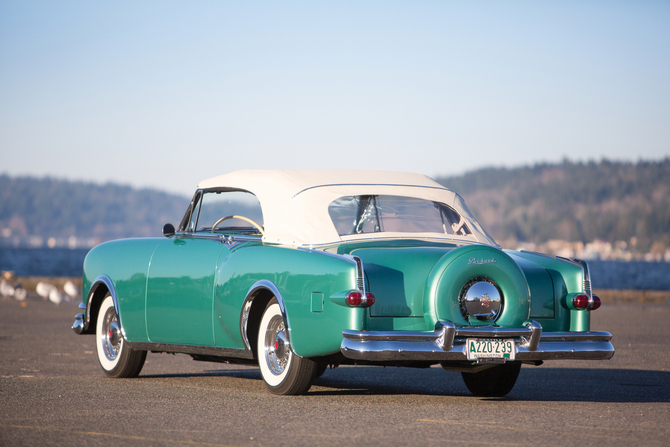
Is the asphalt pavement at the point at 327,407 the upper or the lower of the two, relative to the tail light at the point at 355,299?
lower

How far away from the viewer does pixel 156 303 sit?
8.31 meters

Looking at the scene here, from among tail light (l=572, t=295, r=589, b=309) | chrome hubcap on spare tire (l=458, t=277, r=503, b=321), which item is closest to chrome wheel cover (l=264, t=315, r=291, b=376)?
chrome hubcap on spare tire (l=458, t=277, r=503, b=321)

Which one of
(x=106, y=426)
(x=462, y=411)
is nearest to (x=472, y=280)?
(x=462, y=411)

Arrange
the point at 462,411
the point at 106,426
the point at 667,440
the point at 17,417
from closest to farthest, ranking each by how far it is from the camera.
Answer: the point at 667,440 → the point at 106,426 → the point at 17,417 → the point at 462,411

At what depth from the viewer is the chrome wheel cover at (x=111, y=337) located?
901cm

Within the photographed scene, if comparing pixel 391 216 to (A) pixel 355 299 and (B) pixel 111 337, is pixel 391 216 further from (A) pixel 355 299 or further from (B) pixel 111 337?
(B) pixel 111 337

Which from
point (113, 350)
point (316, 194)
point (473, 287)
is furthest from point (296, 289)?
point (113, 350)

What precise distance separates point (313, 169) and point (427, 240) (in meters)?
1.27

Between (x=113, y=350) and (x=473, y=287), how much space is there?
4.13 metres

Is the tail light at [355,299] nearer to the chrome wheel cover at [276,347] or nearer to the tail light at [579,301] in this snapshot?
the chrome wheel cover at [276,347]

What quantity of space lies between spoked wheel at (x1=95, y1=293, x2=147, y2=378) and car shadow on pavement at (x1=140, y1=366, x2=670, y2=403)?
0.86 ft

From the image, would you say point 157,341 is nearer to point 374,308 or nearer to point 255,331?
point 255,331

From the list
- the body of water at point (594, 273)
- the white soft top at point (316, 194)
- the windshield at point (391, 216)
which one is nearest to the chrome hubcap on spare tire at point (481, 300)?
the white soft top at point (316, 194)

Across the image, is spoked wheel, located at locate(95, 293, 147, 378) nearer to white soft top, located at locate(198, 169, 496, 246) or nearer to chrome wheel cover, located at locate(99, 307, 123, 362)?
chrome wheel cover, located at locate(99, 307, 123, 362)
